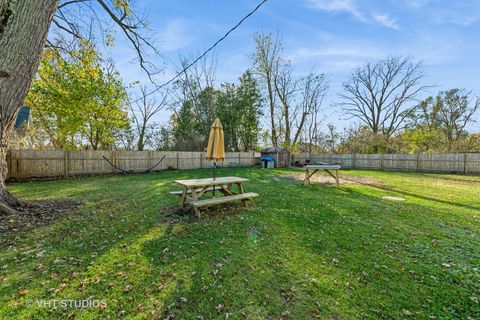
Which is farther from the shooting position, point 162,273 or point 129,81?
point 129,81

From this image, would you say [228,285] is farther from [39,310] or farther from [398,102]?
[398,102]

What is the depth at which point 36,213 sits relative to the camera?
13.7ft

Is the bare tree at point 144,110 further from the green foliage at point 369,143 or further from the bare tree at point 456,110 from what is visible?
→ the bare tree at point 456,110

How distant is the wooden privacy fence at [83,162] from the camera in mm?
9269

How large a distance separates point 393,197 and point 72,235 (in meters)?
7.68

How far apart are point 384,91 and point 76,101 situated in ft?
92.3

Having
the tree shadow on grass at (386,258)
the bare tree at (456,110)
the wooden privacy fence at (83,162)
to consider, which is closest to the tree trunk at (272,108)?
the wooden privacy fence at (83,162)

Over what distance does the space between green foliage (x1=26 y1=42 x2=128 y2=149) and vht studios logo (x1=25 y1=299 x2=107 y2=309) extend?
8094 millimetres

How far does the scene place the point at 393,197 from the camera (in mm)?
6117

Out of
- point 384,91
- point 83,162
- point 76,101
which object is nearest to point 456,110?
point 384,91

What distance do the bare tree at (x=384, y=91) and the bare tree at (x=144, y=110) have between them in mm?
20668

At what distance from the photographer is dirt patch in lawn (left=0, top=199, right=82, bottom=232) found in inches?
141

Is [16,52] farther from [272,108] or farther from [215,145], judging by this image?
[272,108]

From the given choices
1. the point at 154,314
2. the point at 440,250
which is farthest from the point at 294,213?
the point at 154,314
